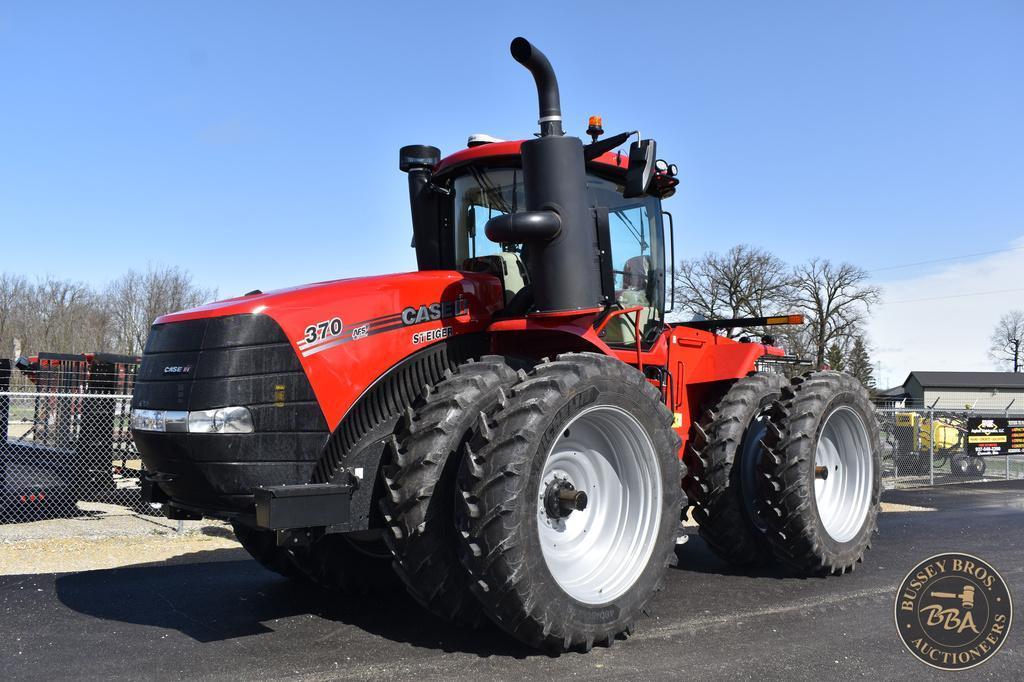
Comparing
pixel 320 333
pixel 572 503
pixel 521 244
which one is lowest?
pixel 572 503

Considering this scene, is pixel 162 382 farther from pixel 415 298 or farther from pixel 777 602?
pixel 777 602

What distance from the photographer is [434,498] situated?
13.8 ft

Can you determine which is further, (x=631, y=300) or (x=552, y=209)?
(x=631, y=300)

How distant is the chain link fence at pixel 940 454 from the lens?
16844 mm

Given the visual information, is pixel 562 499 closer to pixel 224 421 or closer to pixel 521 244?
pixel 521 244

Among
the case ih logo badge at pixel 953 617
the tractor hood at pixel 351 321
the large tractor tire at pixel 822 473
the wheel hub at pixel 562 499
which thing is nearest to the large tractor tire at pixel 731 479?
the large tractor tire at pixel 822 473

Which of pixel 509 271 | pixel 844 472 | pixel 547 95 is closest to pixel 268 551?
pixel 509 271

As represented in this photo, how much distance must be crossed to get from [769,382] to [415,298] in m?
3.37

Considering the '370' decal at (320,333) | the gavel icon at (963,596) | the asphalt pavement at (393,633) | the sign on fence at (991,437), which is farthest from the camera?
the sign on fence at (991,437)

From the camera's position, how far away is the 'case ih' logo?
4.77 m

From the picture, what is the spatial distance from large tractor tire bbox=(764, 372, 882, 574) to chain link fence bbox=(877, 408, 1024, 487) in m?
9.63

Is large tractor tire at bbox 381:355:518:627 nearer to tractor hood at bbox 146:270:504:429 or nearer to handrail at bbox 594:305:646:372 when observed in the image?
tractor hood at bbox 146:270:504:429

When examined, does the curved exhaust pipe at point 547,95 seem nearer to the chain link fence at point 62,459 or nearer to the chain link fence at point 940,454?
the chain link fence at point 62,459

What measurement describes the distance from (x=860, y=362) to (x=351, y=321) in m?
53.4
